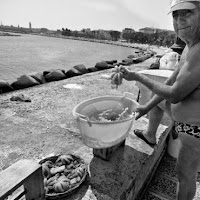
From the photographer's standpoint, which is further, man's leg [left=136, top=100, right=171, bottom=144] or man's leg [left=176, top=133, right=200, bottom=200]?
man's leg [left=136, top=100, right=171, bottom=144]

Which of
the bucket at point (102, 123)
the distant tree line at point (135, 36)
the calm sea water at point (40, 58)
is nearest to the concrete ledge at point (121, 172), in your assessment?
the bucket at point (102, 123)

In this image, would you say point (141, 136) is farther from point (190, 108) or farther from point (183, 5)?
point (183, 5)

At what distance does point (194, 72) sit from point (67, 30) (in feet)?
445

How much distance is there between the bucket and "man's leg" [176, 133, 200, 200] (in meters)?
0.60

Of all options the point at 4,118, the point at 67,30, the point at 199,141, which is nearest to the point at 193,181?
the point at 199,141

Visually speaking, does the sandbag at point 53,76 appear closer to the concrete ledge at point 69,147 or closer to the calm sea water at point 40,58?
the calm sea water at point 40,58

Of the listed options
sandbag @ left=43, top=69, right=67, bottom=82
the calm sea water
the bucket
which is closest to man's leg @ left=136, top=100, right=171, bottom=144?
the bucket

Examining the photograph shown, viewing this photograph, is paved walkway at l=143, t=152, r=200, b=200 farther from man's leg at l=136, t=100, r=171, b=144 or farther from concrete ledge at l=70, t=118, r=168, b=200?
man's leg at l=136, t=100, r=171, b=144

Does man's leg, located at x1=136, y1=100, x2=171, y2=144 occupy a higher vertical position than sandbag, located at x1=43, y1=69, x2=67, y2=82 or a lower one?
higher

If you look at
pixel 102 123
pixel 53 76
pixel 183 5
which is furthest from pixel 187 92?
pixel 53 76

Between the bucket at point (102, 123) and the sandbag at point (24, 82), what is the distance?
5211 mm

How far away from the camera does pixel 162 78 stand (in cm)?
332

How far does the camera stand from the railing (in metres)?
1.03

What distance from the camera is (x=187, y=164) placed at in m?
1.75
